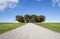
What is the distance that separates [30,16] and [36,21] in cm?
607

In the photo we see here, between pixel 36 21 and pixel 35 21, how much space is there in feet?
4.12

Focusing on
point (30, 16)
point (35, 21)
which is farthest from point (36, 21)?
point (30, 16)

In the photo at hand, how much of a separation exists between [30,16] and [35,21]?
16.3 feet

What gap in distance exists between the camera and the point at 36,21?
70000mm

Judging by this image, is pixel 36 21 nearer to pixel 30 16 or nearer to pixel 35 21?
pixel 35 21

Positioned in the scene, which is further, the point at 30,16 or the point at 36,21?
the point at 36,21

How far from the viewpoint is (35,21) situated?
6888cm

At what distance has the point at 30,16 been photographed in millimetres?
65375
